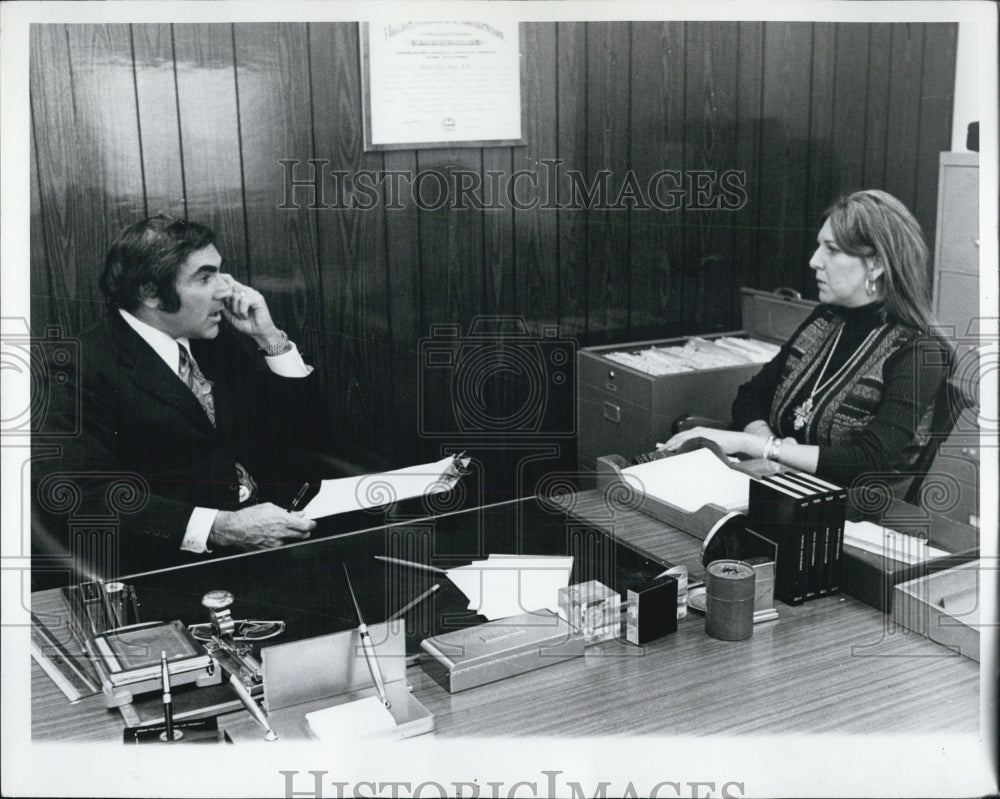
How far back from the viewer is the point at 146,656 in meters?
1.88

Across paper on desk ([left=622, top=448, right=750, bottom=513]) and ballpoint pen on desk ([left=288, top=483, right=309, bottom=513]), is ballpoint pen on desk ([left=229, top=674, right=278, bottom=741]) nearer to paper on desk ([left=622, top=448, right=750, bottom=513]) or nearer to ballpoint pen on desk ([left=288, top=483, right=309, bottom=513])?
ballpoint pen on desk ([left=288, top=483, right=309, bottom=513])

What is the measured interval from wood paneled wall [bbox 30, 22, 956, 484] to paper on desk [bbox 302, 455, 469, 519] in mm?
58

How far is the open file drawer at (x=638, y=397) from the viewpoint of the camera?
3.02 m

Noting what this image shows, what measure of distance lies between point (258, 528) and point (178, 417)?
367 mm

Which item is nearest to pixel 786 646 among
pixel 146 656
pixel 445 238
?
pixel 146 656

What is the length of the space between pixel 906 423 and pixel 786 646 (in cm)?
104

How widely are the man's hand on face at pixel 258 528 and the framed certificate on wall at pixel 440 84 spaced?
1006 mm

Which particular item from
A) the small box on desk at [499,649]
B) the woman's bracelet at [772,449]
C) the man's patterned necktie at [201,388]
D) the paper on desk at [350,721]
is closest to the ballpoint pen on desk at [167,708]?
the paper on desk at [350,721]

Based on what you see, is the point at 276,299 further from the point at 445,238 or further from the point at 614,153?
the point at 614,153

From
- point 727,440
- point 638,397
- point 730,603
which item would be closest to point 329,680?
point 730,603

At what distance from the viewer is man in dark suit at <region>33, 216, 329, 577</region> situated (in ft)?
8.34

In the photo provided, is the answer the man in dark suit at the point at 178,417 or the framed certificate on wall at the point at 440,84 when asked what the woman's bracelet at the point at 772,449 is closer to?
the framed certificate on wall at the point at 440,84

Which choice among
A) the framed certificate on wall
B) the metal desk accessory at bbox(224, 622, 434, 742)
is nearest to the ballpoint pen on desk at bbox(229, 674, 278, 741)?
the metal desk accessory at bbox(224, 622, 434, 742)

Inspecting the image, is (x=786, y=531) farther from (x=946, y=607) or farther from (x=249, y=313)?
(x=249, y=313)
